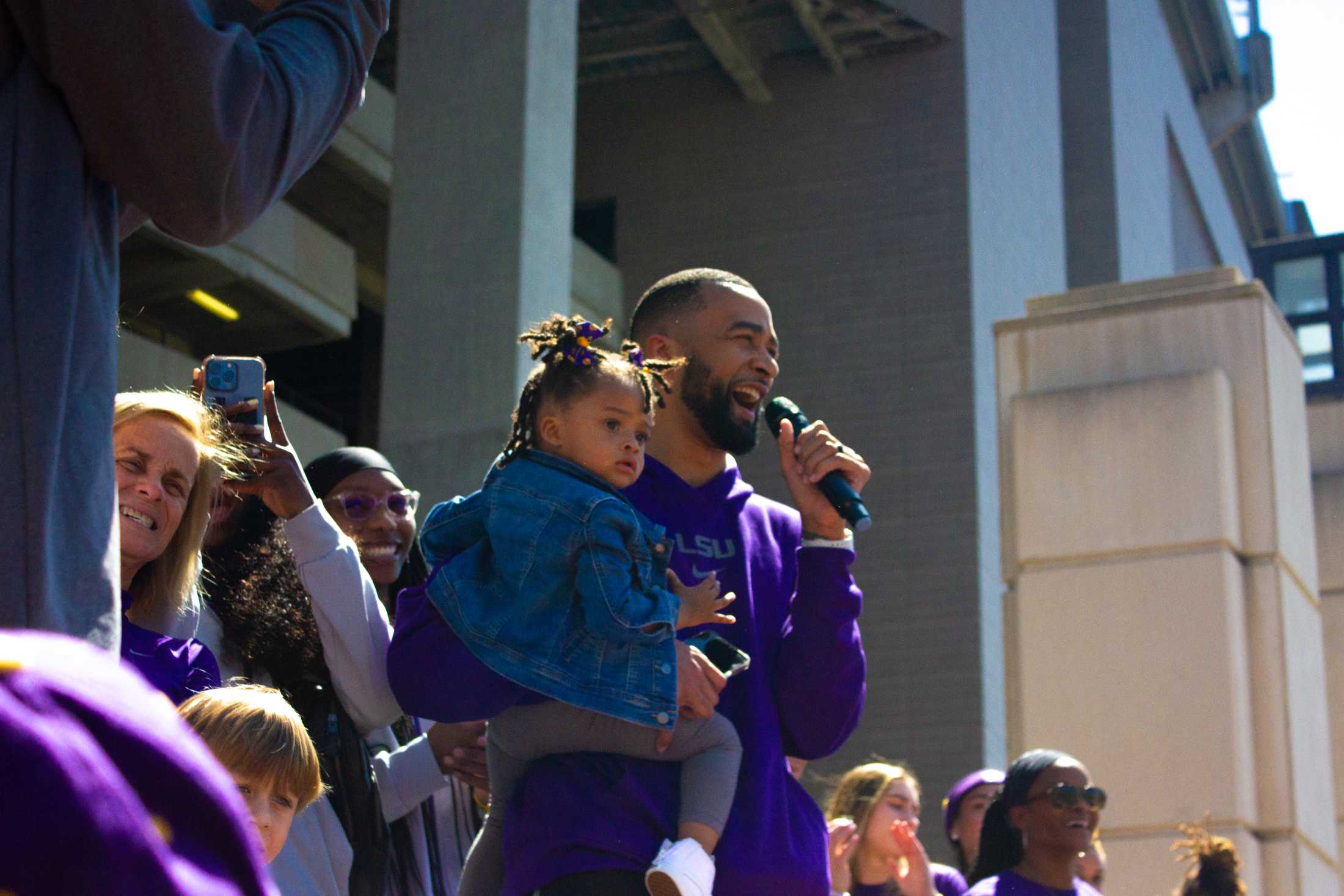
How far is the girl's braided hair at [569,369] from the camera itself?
3.55 metres

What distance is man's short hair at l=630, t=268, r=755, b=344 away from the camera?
395cm

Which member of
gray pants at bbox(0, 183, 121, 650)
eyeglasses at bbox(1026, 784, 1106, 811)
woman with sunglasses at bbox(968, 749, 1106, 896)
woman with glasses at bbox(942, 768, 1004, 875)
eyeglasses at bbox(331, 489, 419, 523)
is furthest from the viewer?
woman with glasses at bbox(942, 768, 1004, 875)

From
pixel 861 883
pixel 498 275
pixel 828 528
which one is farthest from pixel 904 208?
pixel 828 528

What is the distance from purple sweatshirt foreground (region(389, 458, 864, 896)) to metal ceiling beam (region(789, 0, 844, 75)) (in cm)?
1408

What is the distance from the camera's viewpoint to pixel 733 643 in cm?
363

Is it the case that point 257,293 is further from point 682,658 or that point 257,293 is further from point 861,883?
point 682,658

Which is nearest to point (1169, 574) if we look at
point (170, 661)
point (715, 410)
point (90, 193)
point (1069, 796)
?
point (1069, 796)

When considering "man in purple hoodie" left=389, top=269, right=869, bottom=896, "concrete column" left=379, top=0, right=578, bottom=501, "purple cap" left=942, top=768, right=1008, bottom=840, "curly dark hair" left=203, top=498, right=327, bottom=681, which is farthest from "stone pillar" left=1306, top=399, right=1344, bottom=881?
"curly dark hair" left=203, top=498, right=327, bottom=681

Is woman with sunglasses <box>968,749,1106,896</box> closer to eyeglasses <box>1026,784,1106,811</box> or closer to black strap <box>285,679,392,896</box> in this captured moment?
eyeglasses <box>1026,784,1106,811</box>

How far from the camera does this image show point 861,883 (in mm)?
6207

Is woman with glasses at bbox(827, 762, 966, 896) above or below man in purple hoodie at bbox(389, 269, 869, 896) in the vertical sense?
below

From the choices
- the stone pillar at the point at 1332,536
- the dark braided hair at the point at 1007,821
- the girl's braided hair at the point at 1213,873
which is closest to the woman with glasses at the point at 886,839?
the dark braided hair at the point at 1007,821

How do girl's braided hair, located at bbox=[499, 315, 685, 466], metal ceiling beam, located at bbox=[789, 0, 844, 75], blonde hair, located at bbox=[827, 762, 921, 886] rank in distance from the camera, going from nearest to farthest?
1. girl's braided hair, located at bbox=[499, 315, 685, 466]
2. blonde hair, located at bbox=[827, 762, 921, 886]
3. metal ceiling beam, located at bbox=[789, 0, 844, 75]

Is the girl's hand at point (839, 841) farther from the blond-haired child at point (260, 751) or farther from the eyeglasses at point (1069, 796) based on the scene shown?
the blond-haired child at point (260, 751)
